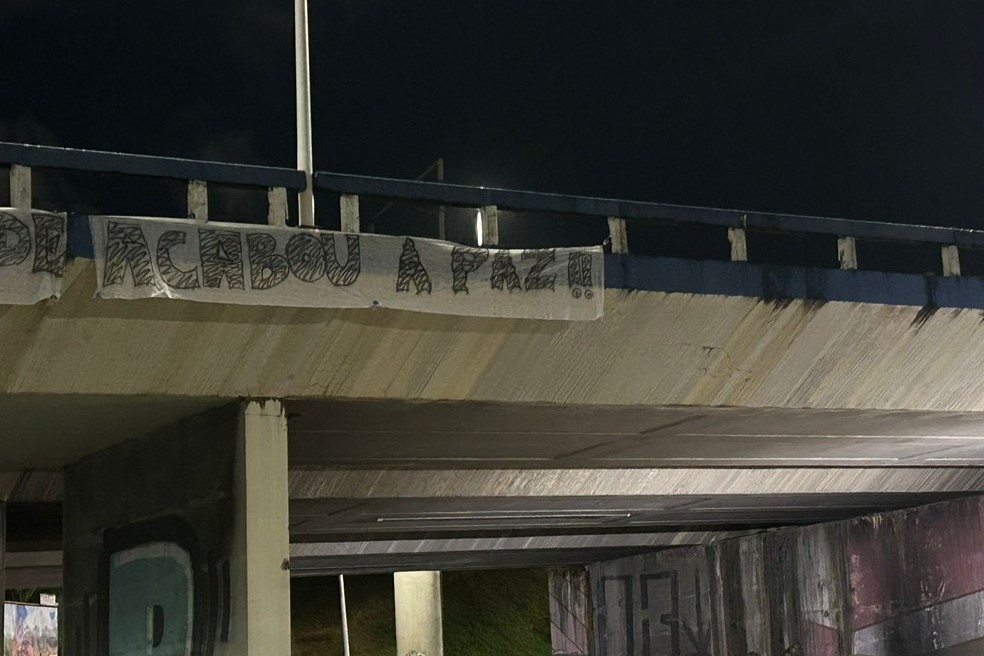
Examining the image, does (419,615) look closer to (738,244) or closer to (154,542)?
(154,542)

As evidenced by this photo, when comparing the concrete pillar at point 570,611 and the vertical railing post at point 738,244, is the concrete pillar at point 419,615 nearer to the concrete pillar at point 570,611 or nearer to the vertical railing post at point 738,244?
the concrete pillar at point 570,611

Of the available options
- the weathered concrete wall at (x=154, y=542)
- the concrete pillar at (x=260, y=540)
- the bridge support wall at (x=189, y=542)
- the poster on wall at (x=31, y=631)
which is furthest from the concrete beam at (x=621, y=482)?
the poster on wall at (x=31, y=631)

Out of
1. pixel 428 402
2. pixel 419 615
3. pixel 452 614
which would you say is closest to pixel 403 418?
pixel 428 402

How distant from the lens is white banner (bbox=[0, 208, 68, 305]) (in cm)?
978

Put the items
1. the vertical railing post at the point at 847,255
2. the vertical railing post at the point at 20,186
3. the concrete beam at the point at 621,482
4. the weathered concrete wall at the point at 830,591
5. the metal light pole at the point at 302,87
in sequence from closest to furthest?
the vertical railing post at the point at 20,186, the metal light pole at the point at 302,87, the vertical railing post at the point at 847,255, the concrete beam at the point at 621,482, the weathered concrete wall at the point at 830,591

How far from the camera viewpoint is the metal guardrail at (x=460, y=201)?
34.0 feet

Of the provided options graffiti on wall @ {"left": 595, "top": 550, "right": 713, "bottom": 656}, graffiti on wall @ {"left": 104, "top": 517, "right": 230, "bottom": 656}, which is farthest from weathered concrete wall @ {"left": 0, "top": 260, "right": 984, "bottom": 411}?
graffiti on wall @ {"left": 595, "top": 550, "right": 713, "bottom": 656}

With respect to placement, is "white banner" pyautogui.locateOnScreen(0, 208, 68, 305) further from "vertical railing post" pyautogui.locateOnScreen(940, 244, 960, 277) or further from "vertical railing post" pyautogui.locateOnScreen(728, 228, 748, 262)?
"vertical railing post" pyautogui.locateOnScreen(940, 244, 960, 277)

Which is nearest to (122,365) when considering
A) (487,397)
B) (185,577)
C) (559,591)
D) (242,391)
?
(242,391)

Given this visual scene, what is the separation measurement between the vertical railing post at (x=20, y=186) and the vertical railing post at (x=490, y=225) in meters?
3.87

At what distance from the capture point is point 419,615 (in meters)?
40.2

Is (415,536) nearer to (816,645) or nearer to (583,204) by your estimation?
(816,645)

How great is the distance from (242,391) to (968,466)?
14361 mm

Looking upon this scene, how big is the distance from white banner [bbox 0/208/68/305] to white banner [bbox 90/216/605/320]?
293mm
